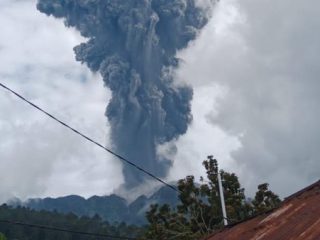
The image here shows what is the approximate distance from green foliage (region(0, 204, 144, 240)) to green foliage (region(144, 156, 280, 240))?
48742mm

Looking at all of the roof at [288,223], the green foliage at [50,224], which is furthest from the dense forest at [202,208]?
the green foliage at [50,224]

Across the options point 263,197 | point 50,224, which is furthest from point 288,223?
point 50,224

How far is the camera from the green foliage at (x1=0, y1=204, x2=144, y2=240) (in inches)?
3066

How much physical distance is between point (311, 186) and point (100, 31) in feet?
263

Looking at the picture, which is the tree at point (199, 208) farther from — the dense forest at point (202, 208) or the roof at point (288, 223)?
the roof at point (288, 223)

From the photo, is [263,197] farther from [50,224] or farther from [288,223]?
[50,224]

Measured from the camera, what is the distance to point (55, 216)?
9125 cm

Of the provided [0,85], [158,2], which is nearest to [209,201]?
[0,85]

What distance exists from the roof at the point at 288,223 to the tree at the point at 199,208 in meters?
18.7

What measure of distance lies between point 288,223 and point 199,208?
21183 mm

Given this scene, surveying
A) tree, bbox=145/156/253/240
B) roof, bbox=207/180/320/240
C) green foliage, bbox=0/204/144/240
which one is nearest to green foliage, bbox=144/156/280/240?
tree, bbox=145/156/253/240

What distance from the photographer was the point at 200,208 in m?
26.6

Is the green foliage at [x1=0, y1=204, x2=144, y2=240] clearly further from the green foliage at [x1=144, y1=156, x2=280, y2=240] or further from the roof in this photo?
the roof

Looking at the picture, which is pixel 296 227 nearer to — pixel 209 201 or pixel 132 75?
pixel 209 201
